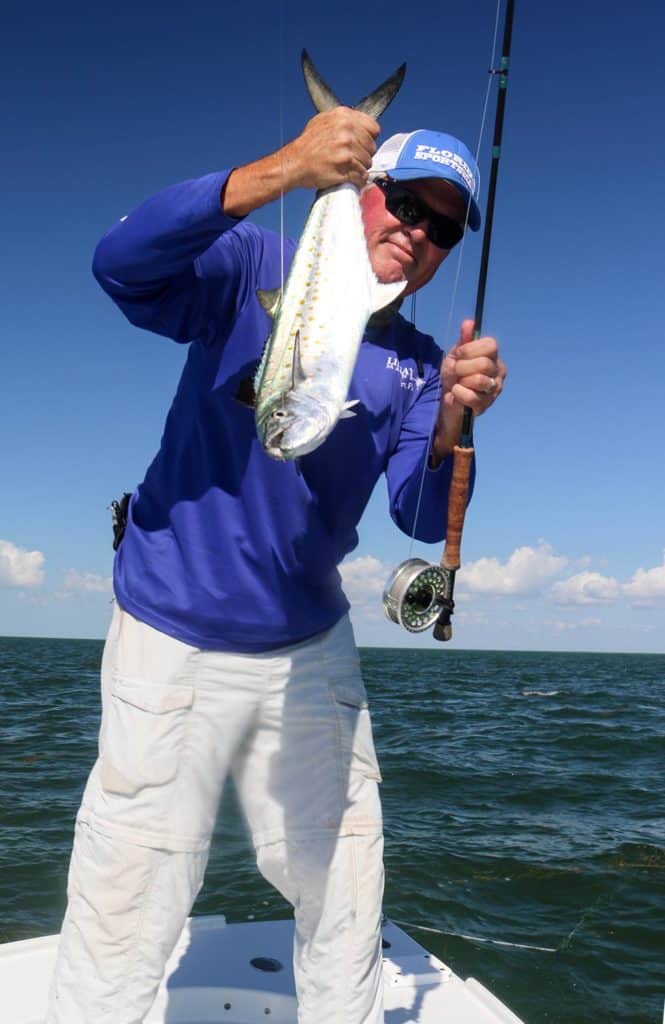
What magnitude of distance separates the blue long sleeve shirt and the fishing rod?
26cm

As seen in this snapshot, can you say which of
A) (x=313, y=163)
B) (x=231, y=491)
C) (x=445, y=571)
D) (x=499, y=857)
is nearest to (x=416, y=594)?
(x=445, y=571)

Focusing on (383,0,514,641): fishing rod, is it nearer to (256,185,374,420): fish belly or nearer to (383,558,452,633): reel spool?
(383,558,452,633): reel spool

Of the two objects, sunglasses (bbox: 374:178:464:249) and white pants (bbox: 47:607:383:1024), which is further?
sunglasses (bbox: 374:178:464:249)

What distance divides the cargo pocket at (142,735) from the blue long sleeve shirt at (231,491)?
215 millimetres

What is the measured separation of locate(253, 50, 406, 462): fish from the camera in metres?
2.21

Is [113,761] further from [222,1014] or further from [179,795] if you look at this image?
[222,1014]

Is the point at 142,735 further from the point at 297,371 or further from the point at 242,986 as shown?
the point at 242,986

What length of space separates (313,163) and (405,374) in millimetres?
1118

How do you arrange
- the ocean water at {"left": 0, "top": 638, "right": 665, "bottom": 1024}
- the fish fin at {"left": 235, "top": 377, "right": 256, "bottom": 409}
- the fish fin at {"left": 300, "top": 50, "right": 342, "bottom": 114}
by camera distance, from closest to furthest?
1. the fish fin at {"left": 235, "top": 377, "right": 256, "bottom": 409}
2. the fish fin at {"left": 300, "top": 50, "right": 342, "bottom": 114}
3. the ocean water at {"left": 0, "top": 638, "right": 665, "bottom": 1024}

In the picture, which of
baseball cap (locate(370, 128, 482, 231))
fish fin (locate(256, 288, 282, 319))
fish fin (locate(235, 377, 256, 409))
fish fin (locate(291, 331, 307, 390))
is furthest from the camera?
baseball cap (locate(370, 128, 482, 231))

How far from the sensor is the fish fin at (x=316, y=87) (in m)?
2.71

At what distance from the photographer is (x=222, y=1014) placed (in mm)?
3699

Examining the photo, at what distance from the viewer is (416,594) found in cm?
309

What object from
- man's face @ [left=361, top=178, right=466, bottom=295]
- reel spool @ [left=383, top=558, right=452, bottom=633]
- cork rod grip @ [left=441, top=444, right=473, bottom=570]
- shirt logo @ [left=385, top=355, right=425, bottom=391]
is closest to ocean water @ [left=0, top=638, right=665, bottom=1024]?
reel spool @ [left=383, top=558, right=452, bottom=633]
